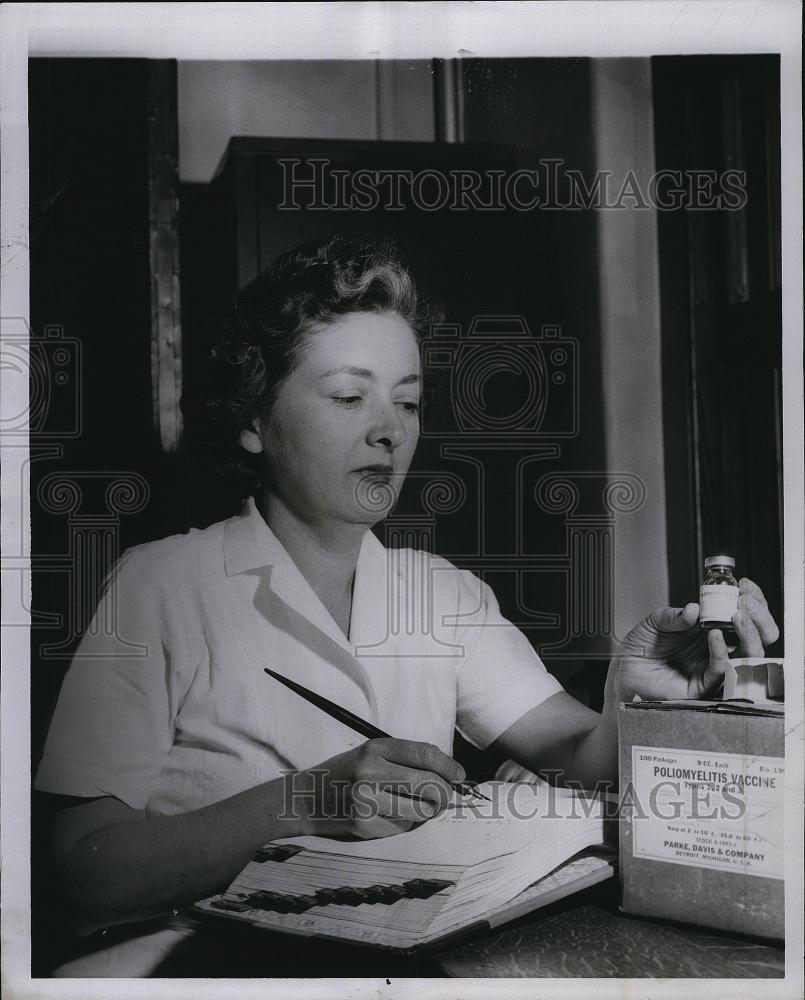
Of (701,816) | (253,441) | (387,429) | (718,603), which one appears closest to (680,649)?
(718,603)

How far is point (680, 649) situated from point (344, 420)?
0.42 metres

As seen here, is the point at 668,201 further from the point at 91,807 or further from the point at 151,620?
the point at 91,807

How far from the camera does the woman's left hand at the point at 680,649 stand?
3.29ft

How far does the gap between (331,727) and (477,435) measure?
334 mm

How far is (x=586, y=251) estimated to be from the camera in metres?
1.04

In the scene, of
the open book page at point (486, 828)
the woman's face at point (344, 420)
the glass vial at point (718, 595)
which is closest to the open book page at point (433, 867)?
the open book page at point (486, 828)

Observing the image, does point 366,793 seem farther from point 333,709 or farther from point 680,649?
point 680,649

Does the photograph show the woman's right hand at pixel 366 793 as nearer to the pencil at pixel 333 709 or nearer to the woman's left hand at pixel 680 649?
the pencil at pixel 333 709

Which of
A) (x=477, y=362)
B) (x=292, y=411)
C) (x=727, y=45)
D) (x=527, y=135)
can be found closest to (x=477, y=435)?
(x=477, y=362)

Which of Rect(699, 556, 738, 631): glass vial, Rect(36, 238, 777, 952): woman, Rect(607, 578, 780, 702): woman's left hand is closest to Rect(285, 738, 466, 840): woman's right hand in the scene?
Rect(36, 238, 777, 952): woman

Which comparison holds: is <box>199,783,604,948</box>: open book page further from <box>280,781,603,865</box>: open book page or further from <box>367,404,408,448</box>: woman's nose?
<box>367,404,408,448</box>: woman's nose

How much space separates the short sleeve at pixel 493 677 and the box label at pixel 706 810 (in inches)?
5.1

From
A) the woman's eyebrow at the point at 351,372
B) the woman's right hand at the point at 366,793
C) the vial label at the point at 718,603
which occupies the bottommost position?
the woman's right hand at the point at 366,793

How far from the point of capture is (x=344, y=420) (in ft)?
3.31
